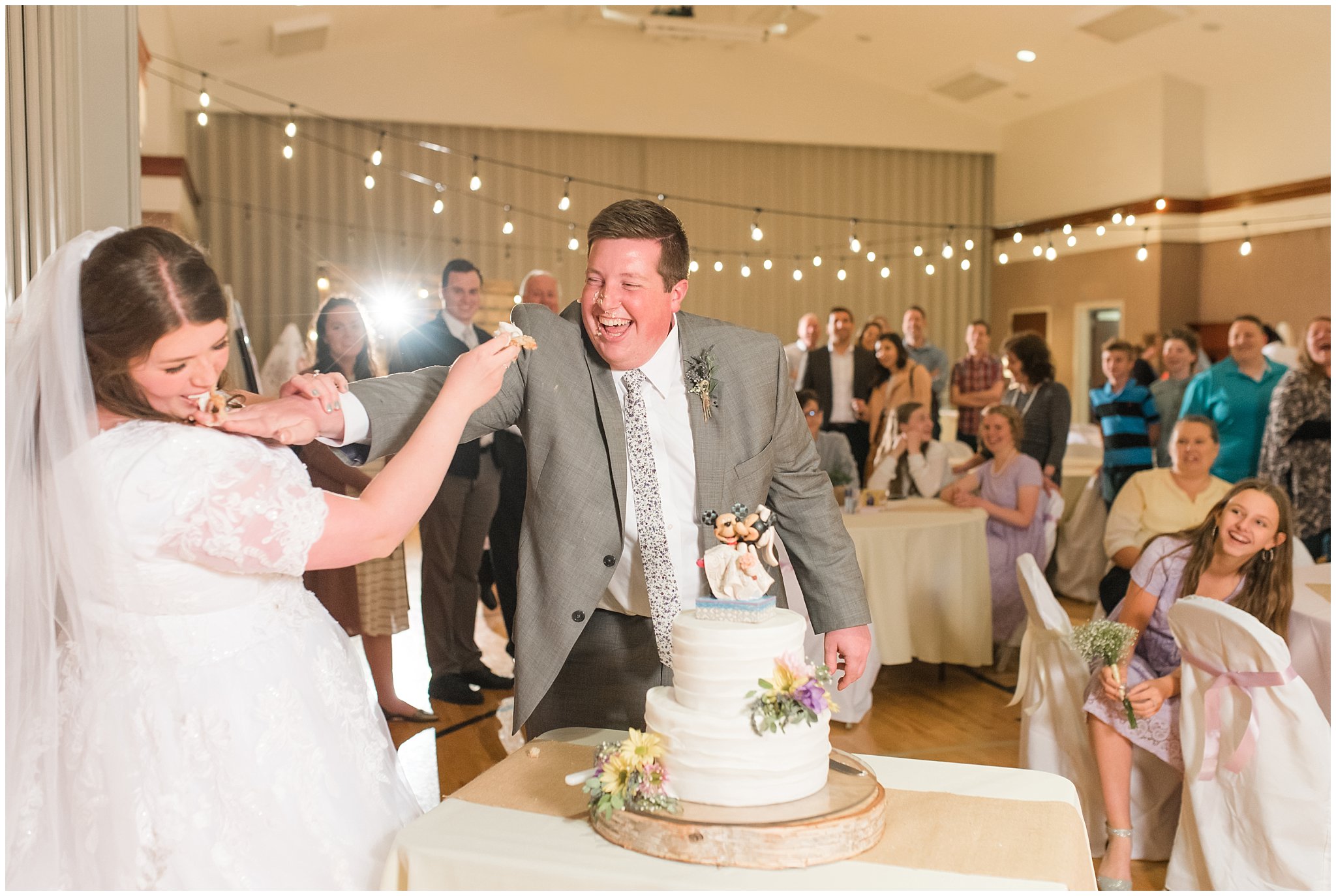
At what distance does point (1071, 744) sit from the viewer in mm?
3420

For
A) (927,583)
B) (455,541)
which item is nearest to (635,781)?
(455,541)

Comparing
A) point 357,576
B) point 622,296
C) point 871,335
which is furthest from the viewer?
point 871,335

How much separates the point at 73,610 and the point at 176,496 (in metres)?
0.25

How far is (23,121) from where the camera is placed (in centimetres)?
254

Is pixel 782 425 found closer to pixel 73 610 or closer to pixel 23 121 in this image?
pixel 73 610

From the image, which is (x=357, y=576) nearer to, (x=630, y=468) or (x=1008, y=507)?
(x=630, y=468)

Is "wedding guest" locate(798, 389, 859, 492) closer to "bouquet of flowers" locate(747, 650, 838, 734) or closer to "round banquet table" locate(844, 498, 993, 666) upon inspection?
"round banquet table" locate(844, 498, 993, 666)

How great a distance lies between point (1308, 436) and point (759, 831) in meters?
5.22

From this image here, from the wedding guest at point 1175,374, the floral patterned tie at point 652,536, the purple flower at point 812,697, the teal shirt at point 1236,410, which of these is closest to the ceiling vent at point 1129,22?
the wedding guest at point 1175,374

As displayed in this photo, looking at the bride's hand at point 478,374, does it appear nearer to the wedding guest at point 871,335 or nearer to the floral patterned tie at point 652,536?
the floral patterned tie at point 652,536

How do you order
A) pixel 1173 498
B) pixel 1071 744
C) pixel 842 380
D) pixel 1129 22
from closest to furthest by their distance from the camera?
pixel 1071 744
pixel 1173 498
pixel 842 380
pixel 1129 22

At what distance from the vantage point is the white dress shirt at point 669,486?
6.88 ft

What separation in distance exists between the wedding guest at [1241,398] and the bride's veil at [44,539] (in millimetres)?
5916

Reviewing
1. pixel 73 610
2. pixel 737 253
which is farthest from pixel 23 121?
pixel 737 253
